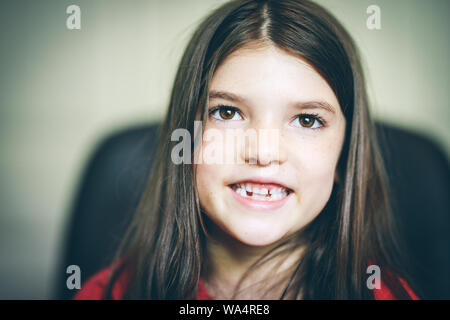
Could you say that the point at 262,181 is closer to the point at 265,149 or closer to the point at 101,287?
the point at 265,149

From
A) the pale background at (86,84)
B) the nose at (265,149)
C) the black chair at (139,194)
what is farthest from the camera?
the pale background at (86,84)

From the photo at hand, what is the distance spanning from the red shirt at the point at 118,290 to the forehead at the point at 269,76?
1.30 ft

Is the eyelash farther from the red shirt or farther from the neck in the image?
the red shirt

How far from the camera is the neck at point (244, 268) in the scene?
0.79 meters

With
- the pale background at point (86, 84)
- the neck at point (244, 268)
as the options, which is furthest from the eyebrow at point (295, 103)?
the pale background at point (86, 84)

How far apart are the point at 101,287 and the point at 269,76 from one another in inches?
23.3

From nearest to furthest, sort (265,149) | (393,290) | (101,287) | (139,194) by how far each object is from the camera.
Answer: (265,149) → (393,290) → (101,287) → (139,194)

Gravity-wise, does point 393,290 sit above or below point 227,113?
below

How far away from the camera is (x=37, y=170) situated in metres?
1.85

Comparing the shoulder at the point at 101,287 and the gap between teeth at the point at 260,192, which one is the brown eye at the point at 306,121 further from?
the shoulder at the point at 101,287

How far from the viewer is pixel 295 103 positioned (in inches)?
26.4

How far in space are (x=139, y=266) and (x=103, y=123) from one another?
3.14 feet

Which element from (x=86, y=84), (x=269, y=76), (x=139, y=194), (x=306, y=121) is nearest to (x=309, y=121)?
(x=306, y=121)

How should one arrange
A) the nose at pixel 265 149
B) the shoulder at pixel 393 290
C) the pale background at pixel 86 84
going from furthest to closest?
1. the pale background at pixel 86 84
2. the shoulder at pixel 393 290
3. the nose at pixel 265 149
